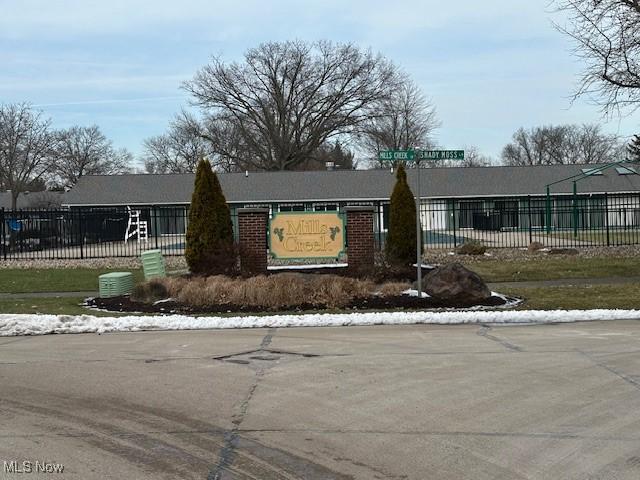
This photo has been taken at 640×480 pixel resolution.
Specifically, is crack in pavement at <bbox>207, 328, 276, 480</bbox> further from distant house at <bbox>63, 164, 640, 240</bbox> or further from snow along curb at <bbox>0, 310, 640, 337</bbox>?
distant house at <bbox>63, 164, 640, 240</bbox>

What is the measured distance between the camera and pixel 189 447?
5.34 metres

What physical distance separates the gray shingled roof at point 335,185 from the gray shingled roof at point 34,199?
19.9 metres

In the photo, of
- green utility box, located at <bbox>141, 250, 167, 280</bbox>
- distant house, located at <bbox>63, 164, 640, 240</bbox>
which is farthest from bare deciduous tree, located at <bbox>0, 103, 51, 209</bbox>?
green utility box, located at <bbox>141, 250, 167, 280</bbox>

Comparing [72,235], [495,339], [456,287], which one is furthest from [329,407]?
[72,235]

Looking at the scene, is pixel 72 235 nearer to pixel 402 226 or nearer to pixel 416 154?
pixel 402 226

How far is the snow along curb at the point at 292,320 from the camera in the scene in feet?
37.2

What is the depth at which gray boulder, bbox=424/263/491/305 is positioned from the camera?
13.5 metres

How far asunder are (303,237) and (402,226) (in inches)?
95.6

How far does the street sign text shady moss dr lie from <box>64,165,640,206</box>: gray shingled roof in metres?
30.5

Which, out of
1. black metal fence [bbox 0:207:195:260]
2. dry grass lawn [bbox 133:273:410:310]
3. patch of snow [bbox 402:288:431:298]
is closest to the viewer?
dry grass lawn [bbox 133:273:410:310]

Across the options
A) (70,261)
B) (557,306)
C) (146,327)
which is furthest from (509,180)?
(146,327)

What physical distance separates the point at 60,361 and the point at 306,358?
308 centimetres

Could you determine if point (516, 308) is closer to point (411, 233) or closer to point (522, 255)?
point (411, 233)

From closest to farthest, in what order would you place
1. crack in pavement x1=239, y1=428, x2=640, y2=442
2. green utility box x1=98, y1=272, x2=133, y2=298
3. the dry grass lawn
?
crack in pavement x1=239, y1=428, x2=640, y2=442 < the dry grass lawn < green utility box x1=98, y1=272, x2=133, y2=298
